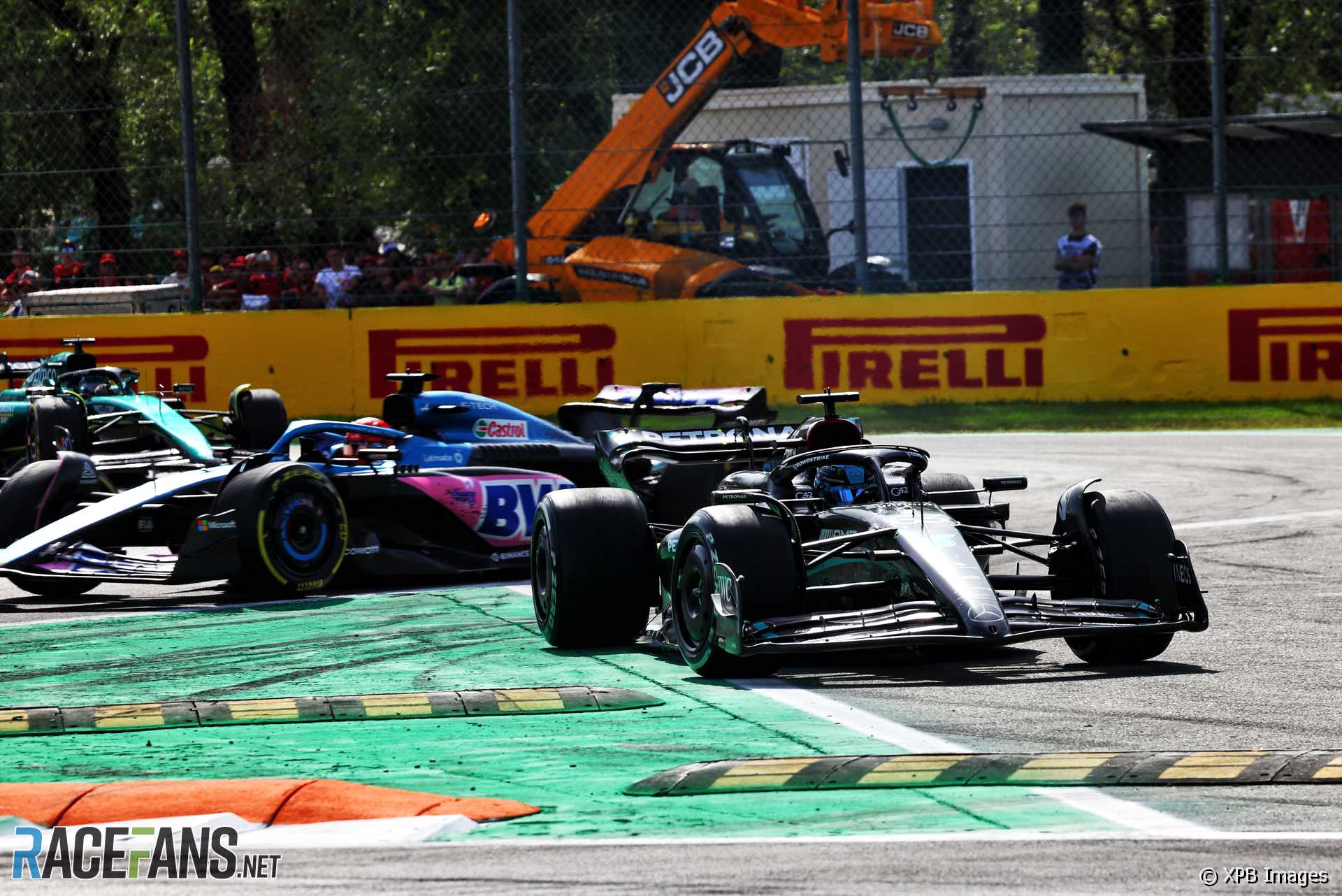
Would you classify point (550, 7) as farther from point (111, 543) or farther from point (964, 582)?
point (964, 582)

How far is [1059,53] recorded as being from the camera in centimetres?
2778

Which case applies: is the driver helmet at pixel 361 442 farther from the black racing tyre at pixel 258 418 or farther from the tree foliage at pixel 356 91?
the tree foliage at pixel 356 91

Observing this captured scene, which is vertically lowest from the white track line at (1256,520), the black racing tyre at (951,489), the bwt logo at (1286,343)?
the white track line at (1256,520)

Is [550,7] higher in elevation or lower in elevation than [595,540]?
higher

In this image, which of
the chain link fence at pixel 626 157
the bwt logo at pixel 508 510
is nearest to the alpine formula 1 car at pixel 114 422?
the bwt logo at pixel 508 510

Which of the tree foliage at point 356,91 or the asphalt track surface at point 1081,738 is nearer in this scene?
the asphalt track surface at point 1081,738

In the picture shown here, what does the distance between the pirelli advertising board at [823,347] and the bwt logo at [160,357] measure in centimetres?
3

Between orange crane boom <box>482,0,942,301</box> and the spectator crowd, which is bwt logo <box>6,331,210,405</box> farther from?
orange crane boom <box>482,0,942,301</box>

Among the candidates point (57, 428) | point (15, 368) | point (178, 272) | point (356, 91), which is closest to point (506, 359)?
point (178, 272)

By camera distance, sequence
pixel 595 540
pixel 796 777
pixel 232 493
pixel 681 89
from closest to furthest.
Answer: pixel 796 777, pixel 595 540, pixel 232 493, pixel 681 89

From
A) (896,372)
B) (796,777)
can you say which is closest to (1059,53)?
(896,372)

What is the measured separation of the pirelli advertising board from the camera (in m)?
17.6

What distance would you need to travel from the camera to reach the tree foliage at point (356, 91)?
763 inches

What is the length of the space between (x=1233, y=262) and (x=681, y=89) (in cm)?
633
